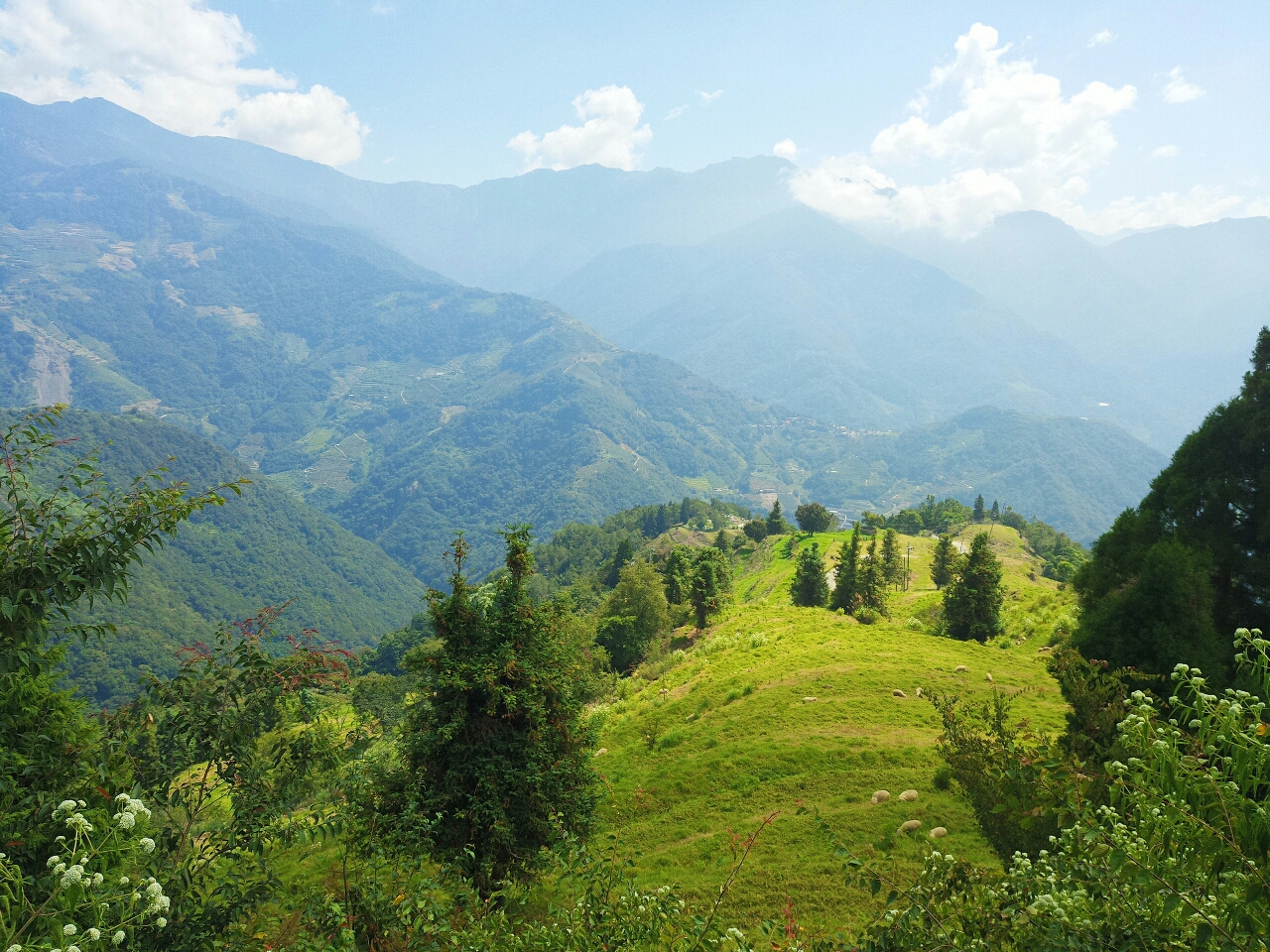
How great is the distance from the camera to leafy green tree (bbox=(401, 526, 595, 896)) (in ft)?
32.4

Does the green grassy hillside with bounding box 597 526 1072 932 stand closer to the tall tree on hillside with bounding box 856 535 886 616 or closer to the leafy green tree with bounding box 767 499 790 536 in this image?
the tall tree on hillside with bounding box 856 535 886 616

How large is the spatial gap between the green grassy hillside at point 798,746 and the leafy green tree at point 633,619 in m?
6.61

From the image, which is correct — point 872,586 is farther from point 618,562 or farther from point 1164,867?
point 618,562

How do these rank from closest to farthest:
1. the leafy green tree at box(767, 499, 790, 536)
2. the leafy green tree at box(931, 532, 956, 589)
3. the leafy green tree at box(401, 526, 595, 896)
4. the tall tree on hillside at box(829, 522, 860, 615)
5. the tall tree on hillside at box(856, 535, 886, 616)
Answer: the leafy green tree at box(401, 526, 595, 896) → the tall tree on hillside at box(856, 535, 886, 616) → the tall tree on hillside at box(829, 522, 860, 615) → the leafy green tree at box(931, 532, 956, 589) → the leafy green tree at box(767, 499, 790, 536)

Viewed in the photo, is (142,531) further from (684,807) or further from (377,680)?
(377,680)

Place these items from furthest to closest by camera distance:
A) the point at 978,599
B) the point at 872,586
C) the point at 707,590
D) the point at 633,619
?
the point at 707,590
the point at 633,619
the point at 872,586
the point at 978,599

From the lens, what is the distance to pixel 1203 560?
12.9m

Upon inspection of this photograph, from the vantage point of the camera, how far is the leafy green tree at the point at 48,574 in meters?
4.92

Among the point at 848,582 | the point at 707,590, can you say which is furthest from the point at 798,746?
the point at 848,582

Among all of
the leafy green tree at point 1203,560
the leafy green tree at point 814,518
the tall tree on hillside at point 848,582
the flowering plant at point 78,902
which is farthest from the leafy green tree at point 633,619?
the leafy green tree at point 814,518

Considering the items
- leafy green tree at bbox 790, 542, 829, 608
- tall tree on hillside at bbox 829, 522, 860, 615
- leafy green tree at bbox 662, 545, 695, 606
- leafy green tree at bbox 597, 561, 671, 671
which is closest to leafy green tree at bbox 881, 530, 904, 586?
leafy green tree at bbox 790, 542, 829, 608

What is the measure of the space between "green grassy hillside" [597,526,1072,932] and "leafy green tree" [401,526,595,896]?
162 inches

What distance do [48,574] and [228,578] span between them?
188696mm

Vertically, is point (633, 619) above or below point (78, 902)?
below
